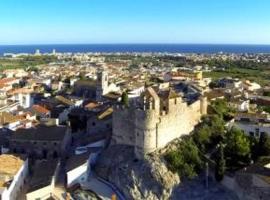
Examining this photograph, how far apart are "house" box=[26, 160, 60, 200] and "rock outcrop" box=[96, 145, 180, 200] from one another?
11.4 ft

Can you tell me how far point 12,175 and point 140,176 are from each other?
826cm

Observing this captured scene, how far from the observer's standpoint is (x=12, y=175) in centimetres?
2883

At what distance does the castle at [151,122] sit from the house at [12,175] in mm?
6602

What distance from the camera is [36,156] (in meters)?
34.9

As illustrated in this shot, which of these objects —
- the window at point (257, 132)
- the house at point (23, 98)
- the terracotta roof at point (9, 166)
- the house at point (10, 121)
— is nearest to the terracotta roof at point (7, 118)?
the house at point (10, 121)

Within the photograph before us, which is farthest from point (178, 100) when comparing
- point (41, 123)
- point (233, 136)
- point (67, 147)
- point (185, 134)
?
point (41, 123)

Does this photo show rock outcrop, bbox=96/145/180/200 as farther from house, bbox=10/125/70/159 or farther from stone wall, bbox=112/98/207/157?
house, bbox=10/125/70/159

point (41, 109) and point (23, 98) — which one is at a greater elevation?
point (41, 109)

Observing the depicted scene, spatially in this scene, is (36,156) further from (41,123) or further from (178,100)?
(178,100)

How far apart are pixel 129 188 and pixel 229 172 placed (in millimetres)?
6304

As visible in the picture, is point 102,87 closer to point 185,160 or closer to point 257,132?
point 257,132

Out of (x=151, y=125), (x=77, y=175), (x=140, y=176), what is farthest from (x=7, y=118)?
(x=151, y=125)

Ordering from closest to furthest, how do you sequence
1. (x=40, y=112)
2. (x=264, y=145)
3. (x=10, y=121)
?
(x=264, y=145), (x=10, y=121), (x=40, y=112)

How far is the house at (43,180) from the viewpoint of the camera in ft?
89.4
